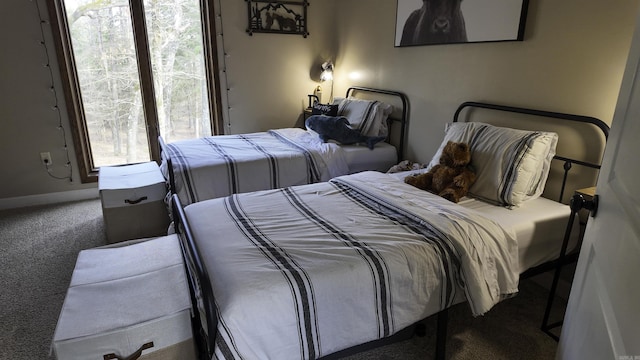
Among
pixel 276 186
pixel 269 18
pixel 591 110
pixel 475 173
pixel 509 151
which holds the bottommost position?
pixel 276 186

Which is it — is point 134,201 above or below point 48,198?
above

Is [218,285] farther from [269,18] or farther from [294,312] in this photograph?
[269,18]

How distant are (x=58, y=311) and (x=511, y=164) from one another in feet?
8.57

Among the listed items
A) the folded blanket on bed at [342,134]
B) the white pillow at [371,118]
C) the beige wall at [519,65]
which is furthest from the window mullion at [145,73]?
the beige wall at [519,65]

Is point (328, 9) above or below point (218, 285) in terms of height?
above

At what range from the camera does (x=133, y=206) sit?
2.66 meters

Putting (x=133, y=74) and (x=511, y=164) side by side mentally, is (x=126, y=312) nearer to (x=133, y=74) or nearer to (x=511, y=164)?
(x=511, y=164)

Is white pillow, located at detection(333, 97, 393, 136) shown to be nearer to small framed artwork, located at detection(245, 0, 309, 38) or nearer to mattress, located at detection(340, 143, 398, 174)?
mattress, located at detection(340, 143, 398, 174)

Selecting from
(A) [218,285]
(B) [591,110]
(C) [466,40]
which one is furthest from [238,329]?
(C) [466,40]

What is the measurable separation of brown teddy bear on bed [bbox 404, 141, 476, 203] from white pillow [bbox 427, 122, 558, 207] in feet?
0.23

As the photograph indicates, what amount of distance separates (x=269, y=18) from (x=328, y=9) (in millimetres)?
707

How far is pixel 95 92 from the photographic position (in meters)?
3.62

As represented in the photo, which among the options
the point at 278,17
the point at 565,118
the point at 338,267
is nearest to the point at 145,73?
the point at 278,17

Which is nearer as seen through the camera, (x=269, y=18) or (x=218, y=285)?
(x=218, y=285)
